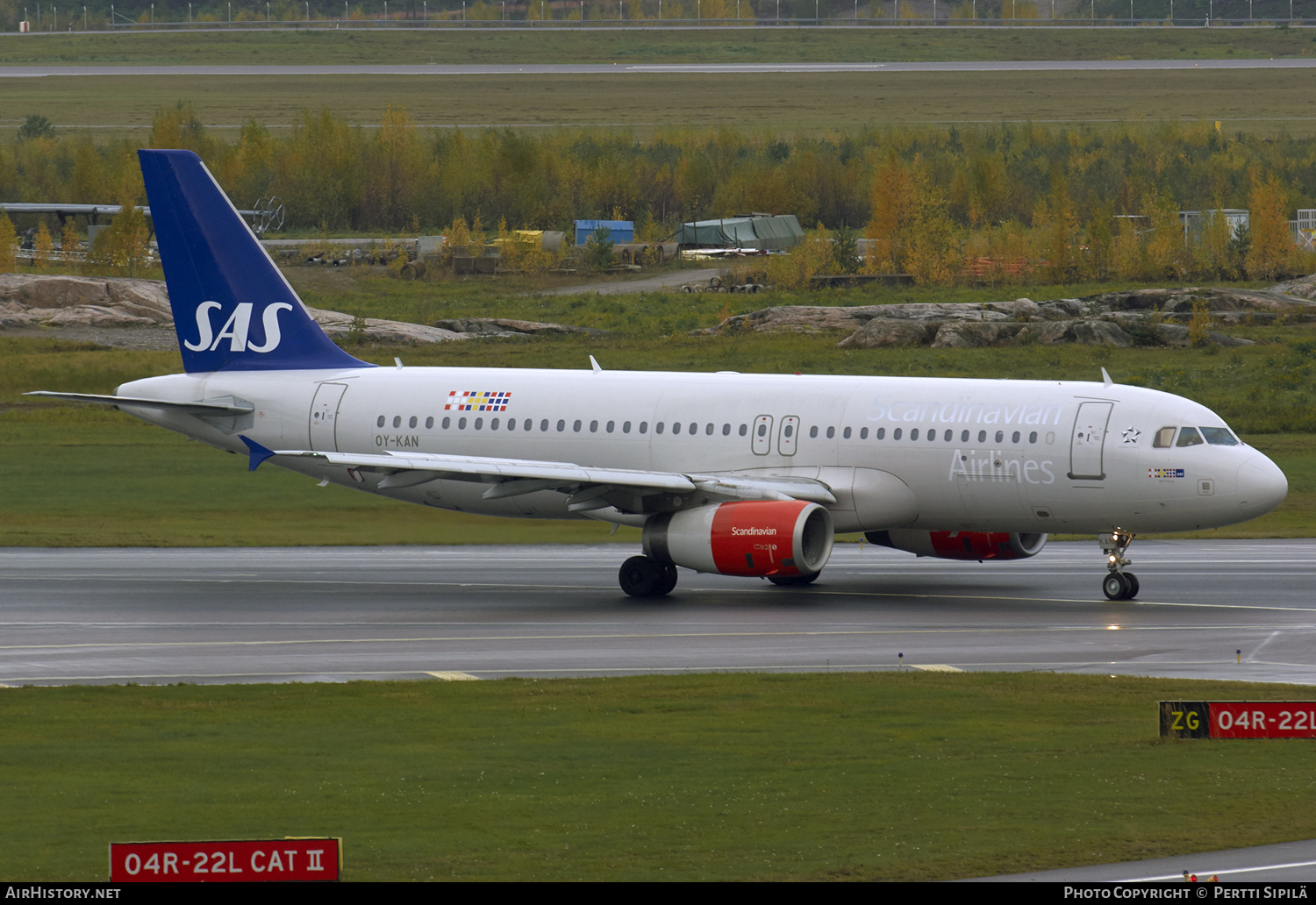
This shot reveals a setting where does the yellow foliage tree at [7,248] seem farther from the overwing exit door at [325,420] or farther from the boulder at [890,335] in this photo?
the overwing exit door at [325,420]

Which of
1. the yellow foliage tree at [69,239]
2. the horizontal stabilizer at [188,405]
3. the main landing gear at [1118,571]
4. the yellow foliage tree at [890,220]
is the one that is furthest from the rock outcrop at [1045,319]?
the yellow foliage tree at [69,239]

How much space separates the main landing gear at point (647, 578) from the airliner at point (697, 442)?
0.14 feet

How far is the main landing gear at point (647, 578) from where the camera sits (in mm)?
40469

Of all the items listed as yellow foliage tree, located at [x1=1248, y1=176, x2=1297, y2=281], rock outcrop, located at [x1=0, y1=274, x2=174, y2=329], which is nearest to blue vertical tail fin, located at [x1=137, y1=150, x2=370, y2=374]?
rock outcrop, located at [x1=0, y1=274, x2=174, y2=329]

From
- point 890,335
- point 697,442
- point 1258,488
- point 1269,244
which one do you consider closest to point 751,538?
point 697,442

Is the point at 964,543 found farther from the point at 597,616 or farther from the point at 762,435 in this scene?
the point at 597,616

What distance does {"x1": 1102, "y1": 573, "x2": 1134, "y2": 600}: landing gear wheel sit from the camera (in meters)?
39.1

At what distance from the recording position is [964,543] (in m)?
42.1

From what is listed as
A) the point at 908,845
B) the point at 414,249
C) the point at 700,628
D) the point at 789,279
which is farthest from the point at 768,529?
the point at 414,249

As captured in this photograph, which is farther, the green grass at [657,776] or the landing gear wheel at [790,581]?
the landing gear wheel at [790,581]

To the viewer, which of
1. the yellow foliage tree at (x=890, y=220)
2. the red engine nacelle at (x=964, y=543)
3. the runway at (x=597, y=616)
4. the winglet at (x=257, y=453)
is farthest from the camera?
the yellow foliage tree at (x=890, y=220)

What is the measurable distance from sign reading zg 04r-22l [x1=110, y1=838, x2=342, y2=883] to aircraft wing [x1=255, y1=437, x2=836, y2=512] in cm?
2641

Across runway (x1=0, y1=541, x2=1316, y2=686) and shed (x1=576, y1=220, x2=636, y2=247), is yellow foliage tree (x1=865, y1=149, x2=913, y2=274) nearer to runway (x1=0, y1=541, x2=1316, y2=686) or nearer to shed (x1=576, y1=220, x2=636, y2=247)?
shed (x1=576, y1=220, x2=636, y2=247)

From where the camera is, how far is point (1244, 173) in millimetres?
165750
